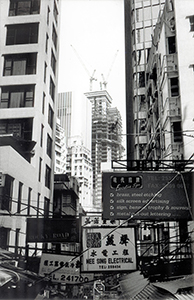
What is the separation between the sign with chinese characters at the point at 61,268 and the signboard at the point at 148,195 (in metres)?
1.30

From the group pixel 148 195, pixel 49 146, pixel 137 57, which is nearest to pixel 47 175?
pixel 49 146

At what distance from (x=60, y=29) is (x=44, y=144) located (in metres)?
2.40

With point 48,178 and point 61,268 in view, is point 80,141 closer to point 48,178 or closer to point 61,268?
point 48,178

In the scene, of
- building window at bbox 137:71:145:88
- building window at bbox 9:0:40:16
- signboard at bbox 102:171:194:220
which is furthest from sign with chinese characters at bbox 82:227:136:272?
building window at bbox 137:71:145:88

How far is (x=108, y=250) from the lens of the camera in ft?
18.4

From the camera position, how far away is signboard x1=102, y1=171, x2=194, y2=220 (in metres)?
5.41

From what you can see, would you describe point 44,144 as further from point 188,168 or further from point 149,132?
point 149,132

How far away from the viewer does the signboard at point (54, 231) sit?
6102 mm

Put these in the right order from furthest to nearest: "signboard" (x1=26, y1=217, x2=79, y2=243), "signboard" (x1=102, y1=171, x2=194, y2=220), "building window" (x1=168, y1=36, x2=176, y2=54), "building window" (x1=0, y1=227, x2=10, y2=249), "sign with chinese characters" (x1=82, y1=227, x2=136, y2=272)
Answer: "building window" (x1=168, y1=36, x2=176, y2=54)
"signboard" (x1=26, y1=217, x2=79, y2=243)
"building window" (x1=0, y1=227, x2=10, y2=249)
"sign with chinese characters" (x1=82, y1=227, x2=136, y2=272)
"signboard" (x1=102, y1=171, x2=194, y2=220)

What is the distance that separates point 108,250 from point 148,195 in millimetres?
1144

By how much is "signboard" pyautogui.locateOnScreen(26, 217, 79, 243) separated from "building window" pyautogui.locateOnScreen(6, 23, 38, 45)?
3547 mm

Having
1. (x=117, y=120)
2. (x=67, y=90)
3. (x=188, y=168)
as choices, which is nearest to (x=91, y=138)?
(x=117, y=120)

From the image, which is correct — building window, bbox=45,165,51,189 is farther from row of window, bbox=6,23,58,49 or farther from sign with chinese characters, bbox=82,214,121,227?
row of window, bbox=6,23,58,49

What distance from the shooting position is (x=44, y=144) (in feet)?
21.5
